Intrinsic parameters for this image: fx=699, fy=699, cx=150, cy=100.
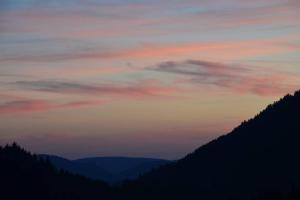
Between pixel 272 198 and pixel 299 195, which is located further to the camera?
pixel 272 198

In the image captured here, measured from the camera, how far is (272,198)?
13912 centimetres

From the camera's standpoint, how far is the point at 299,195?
4956 inches

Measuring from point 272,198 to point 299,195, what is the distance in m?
13.7
